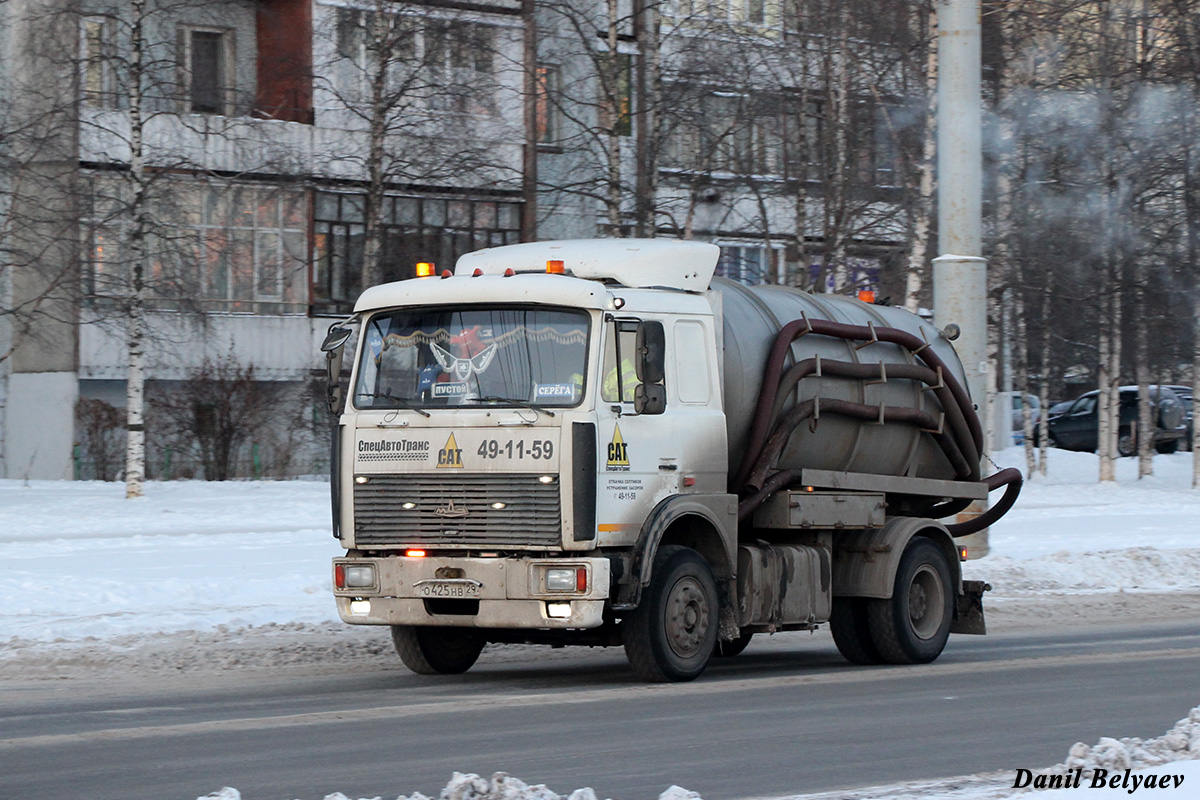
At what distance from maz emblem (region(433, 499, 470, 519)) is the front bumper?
0.92 feet

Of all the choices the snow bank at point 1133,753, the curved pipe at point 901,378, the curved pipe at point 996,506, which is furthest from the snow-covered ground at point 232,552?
the snow bank at point 1133,753

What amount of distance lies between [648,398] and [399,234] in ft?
76.7

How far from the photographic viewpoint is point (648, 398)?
435 inches

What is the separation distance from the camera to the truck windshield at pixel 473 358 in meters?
11.0

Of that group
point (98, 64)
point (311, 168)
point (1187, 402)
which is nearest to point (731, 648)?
point (98, 64)

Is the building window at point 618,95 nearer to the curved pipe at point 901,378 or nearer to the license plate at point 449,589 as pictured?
the curved pipe at point 901,378

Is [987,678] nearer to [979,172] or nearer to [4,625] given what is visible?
[4,625]

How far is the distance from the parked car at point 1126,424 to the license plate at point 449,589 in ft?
120

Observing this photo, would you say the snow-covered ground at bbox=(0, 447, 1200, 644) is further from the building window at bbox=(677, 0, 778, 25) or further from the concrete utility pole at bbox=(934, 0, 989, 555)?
the building window at bbox=(677, 0, 778, 25)

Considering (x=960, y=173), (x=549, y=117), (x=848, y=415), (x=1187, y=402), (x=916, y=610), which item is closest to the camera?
(x=848, y=415)

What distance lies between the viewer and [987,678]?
39.1 ft

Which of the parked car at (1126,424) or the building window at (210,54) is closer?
the building window at (210,54)

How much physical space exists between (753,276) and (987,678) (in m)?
24.5

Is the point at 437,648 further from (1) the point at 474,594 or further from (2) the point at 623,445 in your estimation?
(2) the point at 623,445
